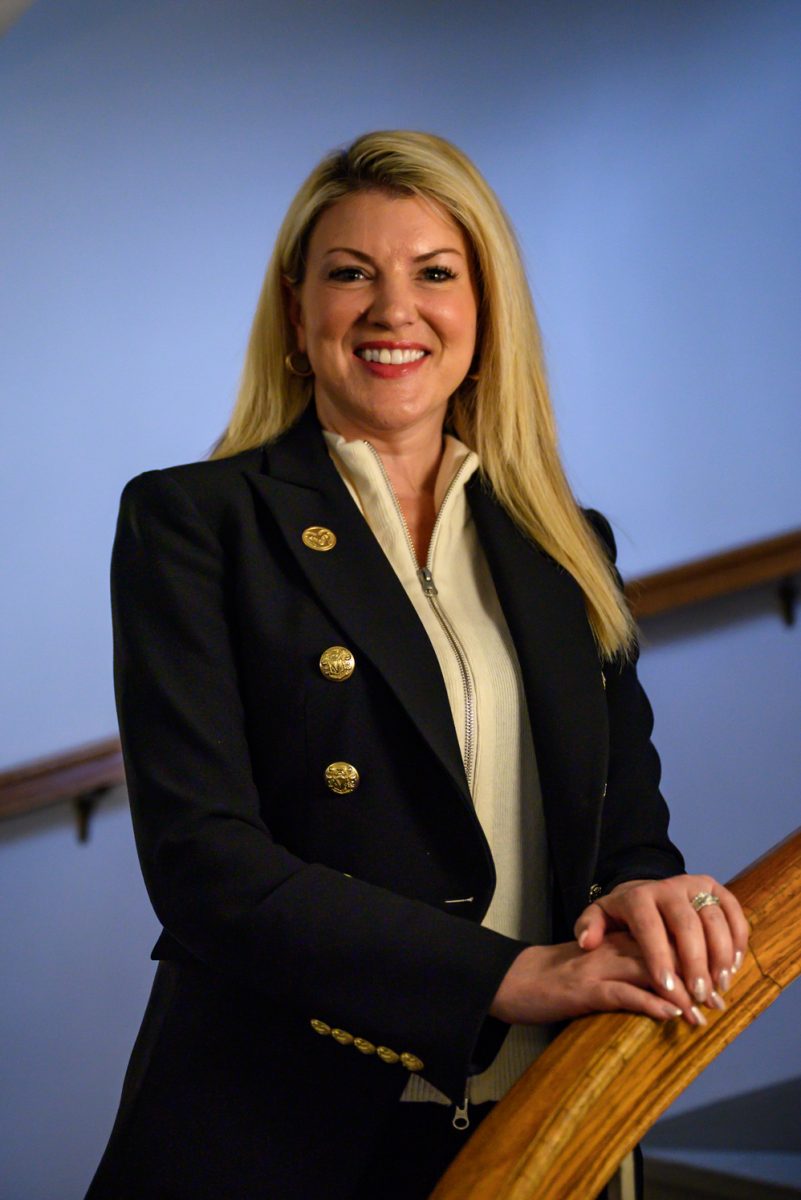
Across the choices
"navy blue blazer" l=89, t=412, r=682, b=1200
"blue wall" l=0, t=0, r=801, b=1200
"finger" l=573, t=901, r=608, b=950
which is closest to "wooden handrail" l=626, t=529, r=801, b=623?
"blue wall" l=0, t=0, r=801, b=1200

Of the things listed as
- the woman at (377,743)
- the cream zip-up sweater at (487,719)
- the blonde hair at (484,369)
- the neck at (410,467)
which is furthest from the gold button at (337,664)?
the blonde hair at (484,369)

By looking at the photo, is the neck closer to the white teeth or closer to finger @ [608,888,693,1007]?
the white teeth

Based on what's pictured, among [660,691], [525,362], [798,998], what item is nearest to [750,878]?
[525,362]

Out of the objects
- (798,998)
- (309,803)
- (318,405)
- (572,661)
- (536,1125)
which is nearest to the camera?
(536,1125)

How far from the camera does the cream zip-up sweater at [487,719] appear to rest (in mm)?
1544

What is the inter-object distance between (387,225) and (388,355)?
155 mm

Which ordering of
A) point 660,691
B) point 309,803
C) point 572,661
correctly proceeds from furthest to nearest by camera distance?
point 660,691 < point 572,661 < point 309,803

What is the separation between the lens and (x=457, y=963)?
1.27 m

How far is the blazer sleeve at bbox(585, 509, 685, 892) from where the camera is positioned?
1.58 meters

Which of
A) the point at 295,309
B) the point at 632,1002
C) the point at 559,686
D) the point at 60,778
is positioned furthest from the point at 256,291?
the point at 632,1002

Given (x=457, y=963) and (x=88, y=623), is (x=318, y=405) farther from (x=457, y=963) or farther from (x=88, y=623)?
(x=88, y=623)

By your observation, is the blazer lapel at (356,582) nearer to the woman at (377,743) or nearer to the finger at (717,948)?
the woman at (377,743)

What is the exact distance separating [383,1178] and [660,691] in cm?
221

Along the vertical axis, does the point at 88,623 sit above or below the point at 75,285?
below
